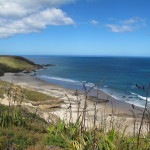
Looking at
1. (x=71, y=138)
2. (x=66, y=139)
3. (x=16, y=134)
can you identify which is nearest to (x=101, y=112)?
(x=71, y=138)

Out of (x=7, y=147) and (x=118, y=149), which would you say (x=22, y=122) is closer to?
(x=7, y=147)

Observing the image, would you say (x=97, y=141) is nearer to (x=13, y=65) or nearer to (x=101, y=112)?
(x=101, y=112)

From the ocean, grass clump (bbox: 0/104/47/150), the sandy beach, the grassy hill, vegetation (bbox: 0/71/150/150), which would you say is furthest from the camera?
the grassy hill

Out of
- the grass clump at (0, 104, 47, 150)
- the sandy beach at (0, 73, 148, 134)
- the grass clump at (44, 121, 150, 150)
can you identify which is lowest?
the sandy beach at (0, 73, 148, 134)

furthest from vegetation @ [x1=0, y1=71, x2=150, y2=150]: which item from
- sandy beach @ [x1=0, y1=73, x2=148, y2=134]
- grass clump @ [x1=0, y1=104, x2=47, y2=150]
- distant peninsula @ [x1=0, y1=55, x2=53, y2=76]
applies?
distant peninsula @ [x1=0, y1=55, x2=53, y2=76]

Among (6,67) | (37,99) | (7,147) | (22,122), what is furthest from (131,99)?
(6,67)

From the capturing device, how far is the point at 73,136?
7047 mm

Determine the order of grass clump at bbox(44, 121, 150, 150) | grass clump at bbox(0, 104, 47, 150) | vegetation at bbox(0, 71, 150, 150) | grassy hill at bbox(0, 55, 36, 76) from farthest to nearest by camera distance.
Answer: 1. grassy hill at bbox(0, 55, 36, 76)
2. grass clump at bbox(0, 104, 47, 150)
3. vegetation at bbox(0, 71, 150, 150)
4. grass clump at bbox(44, 121, 150, 150)

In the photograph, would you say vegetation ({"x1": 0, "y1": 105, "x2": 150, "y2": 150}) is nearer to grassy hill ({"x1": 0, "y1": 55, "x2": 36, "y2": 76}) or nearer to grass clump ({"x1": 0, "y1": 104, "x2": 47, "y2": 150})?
grass clump ({"x1": 0, "y1": 104, "x2": 47, "y2": 150})

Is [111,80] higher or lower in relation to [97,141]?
lower

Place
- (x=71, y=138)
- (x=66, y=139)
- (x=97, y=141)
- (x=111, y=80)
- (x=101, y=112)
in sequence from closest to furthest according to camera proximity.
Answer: (x=97, y=141)
(x=66, y=139)
(x=71, y=138)
(x=101, y=112)
(x=111, y=80)

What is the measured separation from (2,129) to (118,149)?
4.16 metres

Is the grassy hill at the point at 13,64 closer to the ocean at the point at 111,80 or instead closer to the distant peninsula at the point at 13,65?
the distant peninsula at the point at 13,65

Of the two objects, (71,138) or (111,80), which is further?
(111,80)
